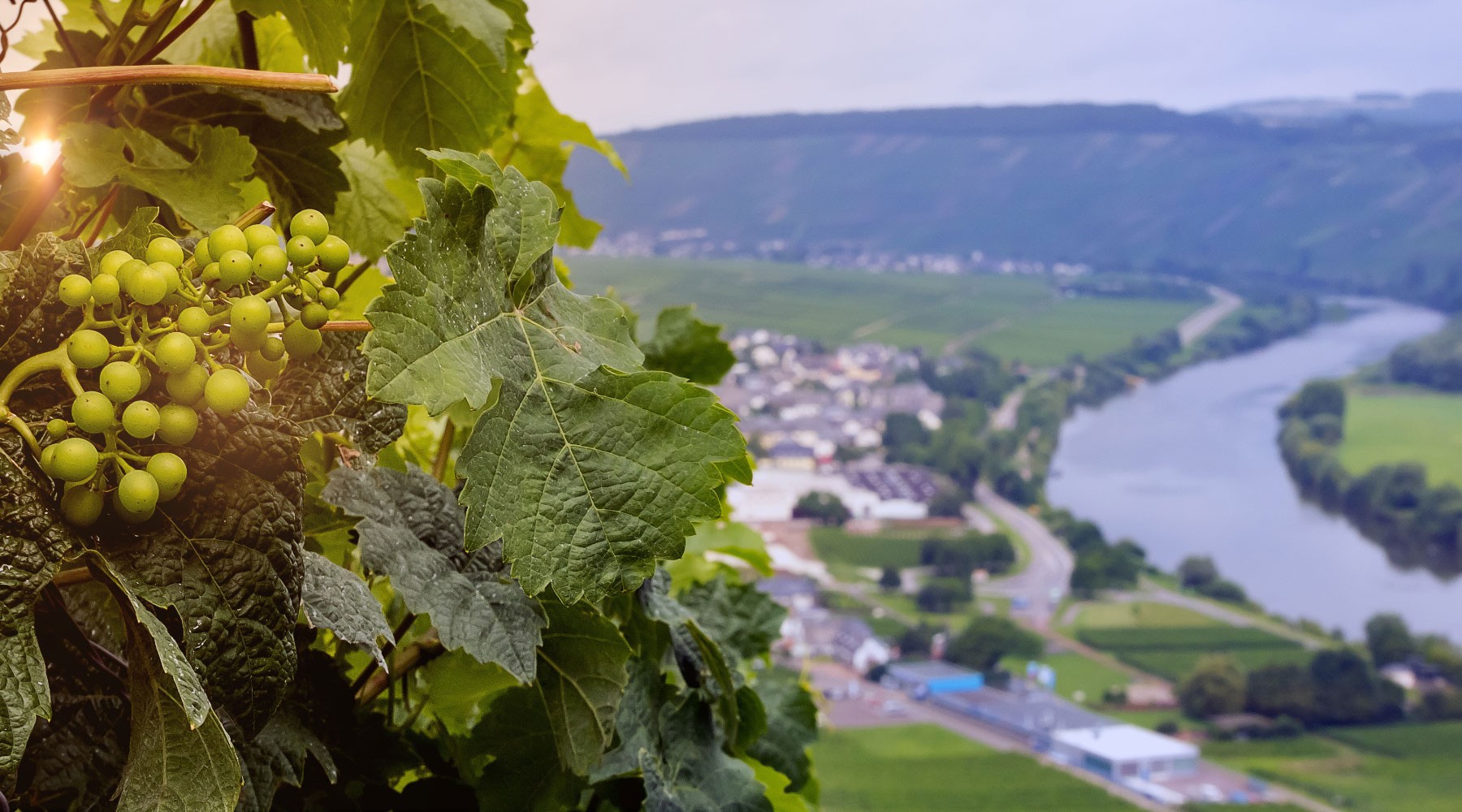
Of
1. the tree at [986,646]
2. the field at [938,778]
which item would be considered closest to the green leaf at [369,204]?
the field at [938,778]

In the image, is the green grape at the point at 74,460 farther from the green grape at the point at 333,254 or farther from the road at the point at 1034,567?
the road at the point at 1034,567

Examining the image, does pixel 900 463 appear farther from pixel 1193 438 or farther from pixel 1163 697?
pixel 1193 438

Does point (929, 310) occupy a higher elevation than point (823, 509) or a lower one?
higher

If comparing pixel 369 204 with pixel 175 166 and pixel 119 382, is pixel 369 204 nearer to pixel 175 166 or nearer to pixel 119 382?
pixel 175 166

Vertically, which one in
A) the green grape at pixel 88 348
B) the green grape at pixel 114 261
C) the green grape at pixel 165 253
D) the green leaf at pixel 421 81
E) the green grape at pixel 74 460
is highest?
the green leaf at pixel 421 81

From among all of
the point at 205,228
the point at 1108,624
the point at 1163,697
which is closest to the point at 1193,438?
the point at 1108,624

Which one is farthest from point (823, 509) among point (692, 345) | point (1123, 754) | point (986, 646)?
point (692, 345)
